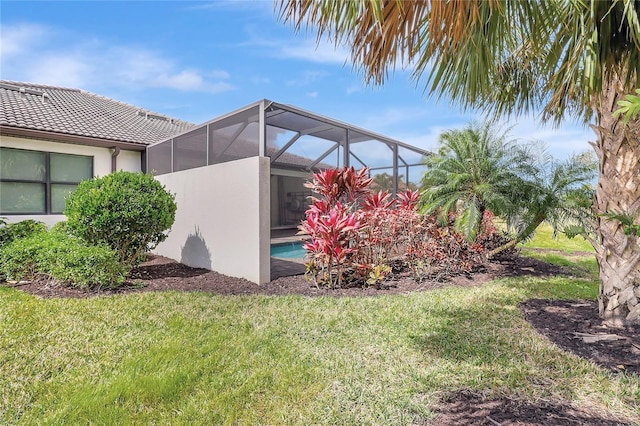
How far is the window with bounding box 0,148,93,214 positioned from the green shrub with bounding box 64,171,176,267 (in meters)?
3.63

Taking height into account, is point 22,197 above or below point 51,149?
below

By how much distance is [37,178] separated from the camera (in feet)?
30.1

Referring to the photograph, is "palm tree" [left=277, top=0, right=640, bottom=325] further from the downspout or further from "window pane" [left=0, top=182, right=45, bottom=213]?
"window pane" [left=0, top=182, right=45, bottom=213]

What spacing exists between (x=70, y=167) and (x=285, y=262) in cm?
732

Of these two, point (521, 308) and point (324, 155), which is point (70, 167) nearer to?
point (324, 155)

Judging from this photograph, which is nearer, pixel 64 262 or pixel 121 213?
pixel 64 262

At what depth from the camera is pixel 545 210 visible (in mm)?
A: 6793

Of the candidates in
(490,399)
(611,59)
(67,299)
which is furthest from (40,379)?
(611,59)

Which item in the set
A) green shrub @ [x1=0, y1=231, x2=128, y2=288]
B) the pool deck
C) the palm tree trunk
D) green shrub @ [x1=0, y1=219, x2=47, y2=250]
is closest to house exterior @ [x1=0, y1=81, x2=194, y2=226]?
green shrub @ [x1=0, y1=219, x2=47, y2=250]

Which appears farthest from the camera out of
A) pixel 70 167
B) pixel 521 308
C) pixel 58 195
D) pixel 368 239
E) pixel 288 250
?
pixel 70 167

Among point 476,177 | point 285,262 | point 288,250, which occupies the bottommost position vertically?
point 285,262

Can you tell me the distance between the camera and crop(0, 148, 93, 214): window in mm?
8758

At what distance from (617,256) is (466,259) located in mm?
3408

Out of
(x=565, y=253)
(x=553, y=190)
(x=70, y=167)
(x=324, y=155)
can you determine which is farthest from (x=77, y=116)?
(x=565, y=253)
